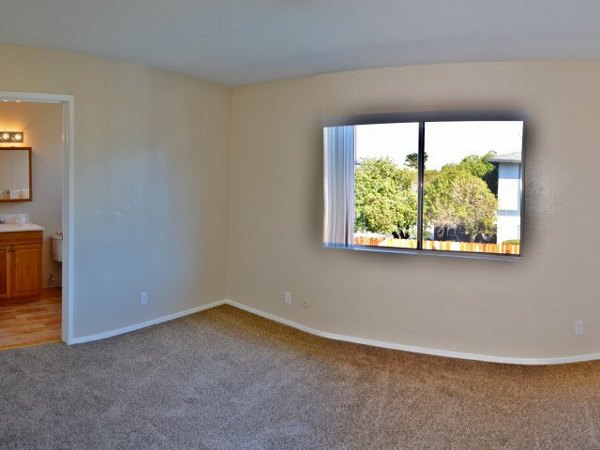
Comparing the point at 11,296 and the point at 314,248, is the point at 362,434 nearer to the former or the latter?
the point at 314,248

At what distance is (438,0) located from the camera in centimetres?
260

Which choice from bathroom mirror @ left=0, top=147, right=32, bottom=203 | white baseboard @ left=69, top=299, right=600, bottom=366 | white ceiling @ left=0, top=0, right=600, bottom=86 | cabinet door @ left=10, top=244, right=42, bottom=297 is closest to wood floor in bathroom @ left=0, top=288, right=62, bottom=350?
cabinet door @ left=10, top=244, right=42, bottom=297

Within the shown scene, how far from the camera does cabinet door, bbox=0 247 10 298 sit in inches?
209

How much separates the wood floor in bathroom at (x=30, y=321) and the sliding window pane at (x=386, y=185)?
292 centimetres

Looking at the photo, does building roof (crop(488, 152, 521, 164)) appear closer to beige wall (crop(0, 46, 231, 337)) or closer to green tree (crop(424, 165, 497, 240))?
green tree (crop(424, 165, 497, 240))

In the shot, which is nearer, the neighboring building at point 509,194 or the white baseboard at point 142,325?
the neighboring building at point 509,194

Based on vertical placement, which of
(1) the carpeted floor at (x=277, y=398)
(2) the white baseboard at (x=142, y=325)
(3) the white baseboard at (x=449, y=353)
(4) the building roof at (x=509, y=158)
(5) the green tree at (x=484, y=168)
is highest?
(4) the building roof at (x=509, y=158)

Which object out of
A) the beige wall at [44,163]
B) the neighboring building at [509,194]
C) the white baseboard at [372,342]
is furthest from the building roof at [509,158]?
the beige wall at [44,163]

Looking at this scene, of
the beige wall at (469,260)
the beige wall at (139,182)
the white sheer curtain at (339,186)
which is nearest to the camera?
the beige wall at (469,260)

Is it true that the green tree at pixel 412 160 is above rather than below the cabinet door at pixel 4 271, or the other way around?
above

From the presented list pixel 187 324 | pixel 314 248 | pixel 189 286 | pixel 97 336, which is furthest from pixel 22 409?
pixel 314 248

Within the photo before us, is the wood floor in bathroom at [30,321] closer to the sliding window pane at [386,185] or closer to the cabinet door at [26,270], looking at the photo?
the cabinet door at [26,270]

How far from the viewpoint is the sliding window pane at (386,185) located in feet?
13.4

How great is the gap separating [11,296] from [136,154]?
2494mm
